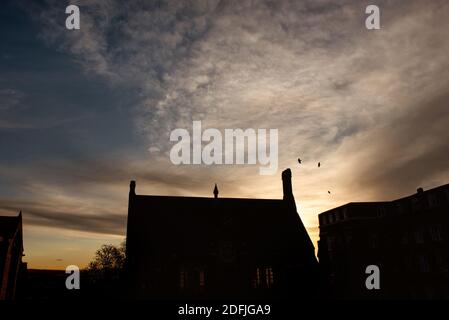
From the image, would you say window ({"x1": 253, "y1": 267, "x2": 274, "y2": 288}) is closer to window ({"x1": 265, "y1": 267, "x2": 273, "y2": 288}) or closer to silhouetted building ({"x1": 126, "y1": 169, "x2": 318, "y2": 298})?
window ({"x1": 265, "y1": 267, "x2": 273, "y2": 288})

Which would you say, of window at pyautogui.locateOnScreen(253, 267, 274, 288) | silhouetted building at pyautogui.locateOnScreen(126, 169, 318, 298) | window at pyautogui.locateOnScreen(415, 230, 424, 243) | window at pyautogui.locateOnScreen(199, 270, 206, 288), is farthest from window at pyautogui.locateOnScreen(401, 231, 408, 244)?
window at pyautogui.locateOnScreen(199, 270, 206, 288)

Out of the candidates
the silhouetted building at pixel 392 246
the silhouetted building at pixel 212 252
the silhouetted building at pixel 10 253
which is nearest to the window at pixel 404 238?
the silhouetted building at pixel 392 246

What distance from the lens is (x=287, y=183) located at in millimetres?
48781

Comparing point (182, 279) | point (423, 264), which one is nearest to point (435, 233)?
point (423, 264)

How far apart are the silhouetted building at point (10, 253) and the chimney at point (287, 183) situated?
3959cm

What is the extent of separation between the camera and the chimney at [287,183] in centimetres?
4816

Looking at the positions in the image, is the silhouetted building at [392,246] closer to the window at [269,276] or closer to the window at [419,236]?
the window at [419,236]

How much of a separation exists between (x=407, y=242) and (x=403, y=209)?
5.30 m

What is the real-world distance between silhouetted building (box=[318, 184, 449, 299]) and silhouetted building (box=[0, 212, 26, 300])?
41.6 m

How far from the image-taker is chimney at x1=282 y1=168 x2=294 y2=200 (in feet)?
158

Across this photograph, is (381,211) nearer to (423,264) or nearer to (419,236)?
(419,236)

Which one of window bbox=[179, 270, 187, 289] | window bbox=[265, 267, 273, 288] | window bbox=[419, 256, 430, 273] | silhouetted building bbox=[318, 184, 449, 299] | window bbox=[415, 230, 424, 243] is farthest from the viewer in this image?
window bbox=[415, 230, 424, 243]
